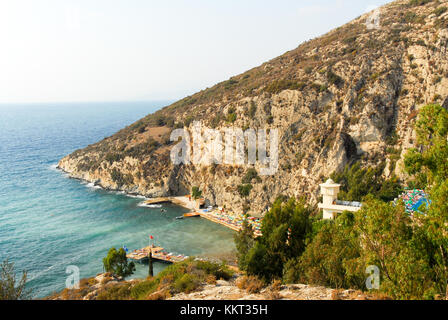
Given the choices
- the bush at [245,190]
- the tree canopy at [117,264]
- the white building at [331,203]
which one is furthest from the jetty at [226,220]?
the tree canopy at [117,264]

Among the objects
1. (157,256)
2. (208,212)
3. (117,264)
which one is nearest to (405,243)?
(117,264)

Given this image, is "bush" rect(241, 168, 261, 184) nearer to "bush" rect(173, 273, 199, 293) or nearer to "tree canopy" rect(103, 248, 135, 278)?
"tree canopy" rect(103, 248, 135, 278)

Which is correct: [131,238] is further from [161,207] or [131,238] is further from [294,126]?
[294,126]

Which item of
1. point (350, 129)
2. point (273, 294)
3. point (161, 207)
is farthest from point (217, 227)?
point (273, 294)

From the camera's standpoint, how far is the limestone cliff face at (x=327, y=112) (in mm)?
42062

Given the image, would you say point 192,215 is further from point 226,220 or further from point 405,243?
point 405,243

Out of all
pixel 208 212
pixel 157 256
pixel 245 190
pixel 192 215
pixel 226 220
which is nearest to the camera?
pixel 157 256

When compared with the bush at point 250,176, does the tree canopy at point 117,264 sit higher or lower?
lower

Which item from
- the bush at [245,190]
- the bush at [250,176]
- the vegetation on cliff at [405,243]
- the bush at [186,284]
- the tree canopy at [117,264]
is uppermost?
the vegetation on cliff at [405,243]

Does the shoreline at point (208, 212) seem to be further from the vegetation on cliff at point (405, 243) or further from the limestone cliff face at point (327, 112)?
the vegetation on cliff at point (405, 243)

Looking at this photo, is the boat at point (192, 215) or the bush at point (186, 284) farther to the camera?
the boat at point (192, 215)

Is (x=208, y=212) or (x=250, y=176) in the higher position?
(x=250, y=176)

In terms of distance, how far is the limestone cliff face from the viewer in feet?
138

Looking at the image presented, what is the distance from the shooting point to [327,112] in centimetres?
4716
